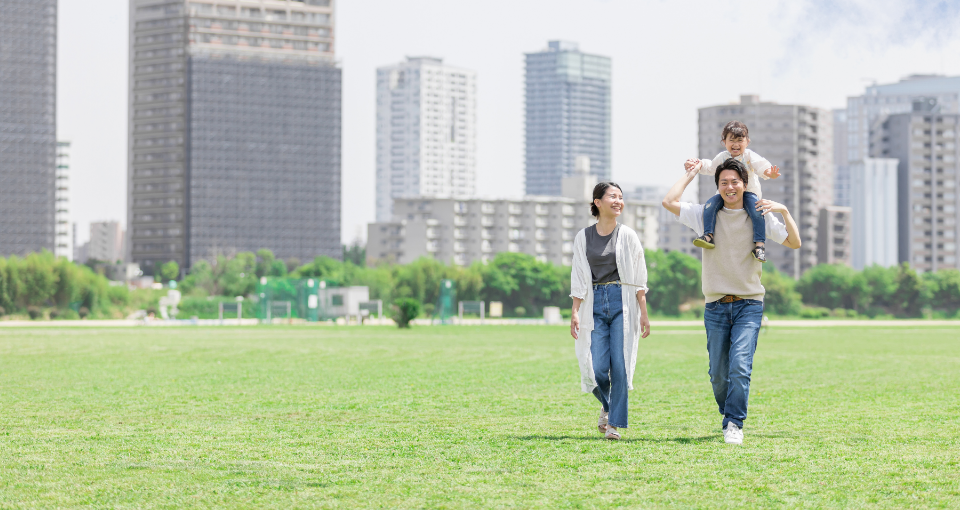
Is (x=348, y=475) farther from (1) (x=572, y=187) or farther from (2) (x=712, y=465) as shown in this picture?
(1) (x=572, y=187)

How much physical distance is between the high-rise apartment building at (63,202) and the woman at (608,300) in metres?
146

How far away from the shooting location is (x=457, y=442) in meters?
7.55

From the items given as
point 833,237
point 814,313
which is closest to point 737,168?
point 814,313

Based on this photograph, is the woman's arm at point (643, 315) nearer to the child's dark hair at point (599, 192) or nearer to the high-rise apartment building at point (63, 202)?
the child's dark hair at point (599, 192)

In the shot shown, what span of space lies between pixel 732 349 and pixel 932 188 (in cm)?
15263

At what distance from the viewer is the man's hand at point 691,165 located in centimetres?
800

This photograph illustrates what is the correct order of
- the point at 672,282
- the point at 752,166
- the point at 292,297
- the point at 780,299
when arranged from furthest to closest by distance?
the point at 780,299, the point at 672,282, the point at 292,297, the point at 752,166

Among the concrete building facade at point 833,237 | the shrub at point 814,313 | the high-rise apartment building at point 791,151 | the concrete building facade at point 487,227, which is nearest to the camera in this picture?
the shrub at point 814,313

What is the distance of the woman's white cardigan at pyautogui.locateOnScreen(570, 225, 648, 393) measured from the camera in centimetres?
799

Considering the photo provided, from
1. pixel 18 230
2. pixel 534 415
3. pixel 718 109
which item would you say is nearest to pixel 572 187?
pixel 718 109

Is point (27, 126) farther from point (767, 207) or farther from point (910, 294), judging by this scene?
point (767, 207)

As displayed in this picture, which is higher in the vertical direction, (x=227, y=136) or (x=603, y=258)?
(x=227, y=136)

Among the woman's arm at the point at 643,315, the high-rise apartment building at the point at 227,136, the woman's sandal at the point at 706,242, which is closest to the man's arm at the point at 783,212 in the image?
the woman's sandal at the point at 706,242

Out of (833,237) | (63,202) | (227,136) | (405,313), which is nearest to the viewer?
(405,313)
